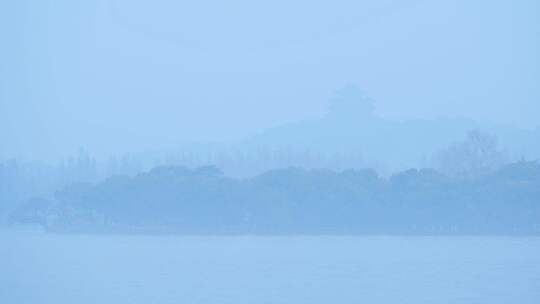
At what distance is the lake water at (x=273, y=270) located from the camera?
1402 centimetres

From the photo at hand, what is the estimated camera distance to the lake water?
14.0 metres

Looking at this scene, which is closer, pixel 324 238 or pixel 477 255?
pixel 477 255

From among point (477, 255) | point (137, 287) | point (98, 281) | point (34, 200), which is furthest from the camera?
point (34, 200)

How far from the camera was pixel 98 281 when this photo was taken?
15797 millimetres

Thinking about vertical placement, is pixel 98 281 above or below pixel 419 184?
below

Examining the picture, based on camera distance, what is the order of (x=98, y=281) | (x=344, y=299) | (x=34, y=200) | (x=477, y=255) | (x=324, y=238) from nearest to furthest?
1. (x=344, y=299)
2. (x=98, y=281)
3. (x=477, y=255)
4. (x=324, y=238)
5. (x=34, y=200)

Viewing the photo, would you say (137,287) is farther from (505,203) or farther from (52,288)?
(505,203)

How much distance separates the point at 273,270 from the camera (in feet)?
54.6

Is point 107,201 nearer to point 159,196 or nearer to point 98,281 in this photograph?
point 159,196

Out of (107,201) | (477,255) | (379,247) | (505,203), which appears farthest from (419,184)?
(107,201)

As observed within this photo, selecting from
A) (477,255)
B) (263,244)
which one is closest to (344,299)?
(477,255)

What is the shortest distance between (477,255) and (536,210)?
5497 millimetres

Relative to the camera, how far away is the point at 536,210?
917 inches

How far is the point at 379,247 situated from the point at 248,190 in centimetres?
469
